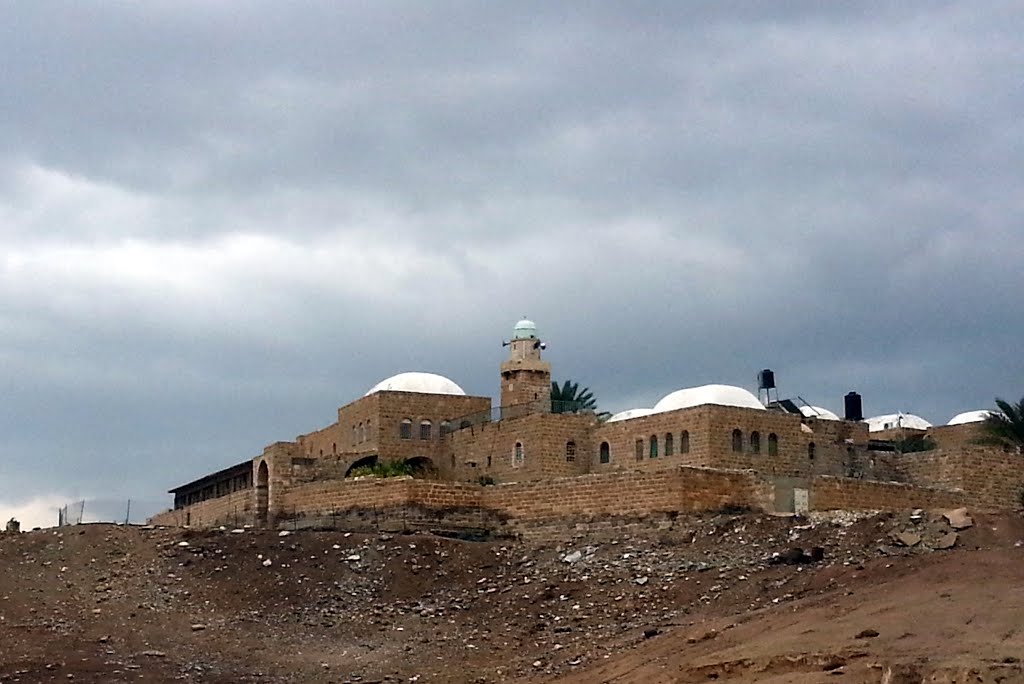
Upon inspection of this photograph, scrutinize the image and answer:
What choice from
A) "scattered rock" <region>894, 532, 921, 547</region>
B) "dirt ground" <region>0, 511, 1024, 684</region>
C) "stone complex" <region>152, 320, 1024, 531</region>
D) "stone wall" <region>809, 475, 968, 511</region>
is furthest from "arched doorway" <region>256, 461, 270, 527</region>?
"scattered rock" <region>894, 532, 921, 547</region>

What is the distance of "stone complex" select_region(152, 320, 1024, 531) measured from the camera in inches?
1366

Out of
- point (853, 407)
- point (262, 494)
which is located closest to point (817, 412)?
point (853, 407)

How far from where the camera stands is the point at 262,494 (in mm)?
44125

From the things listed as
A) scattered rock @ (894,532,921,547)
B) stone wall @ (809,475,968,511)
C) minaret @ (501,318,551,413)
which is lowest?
scattered rock @ (894,532,921,547)

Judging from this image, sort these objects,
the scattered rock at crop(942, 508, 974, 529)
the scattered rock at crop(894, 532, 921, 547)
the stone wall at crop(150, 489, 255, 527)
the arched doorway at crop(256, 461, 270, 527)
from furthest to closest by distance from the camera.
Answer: the stone wall at crop(150, 489, 255, 527) < the arched doorway at crop(256, 461, 270, 527) < the scattered rock at crop(942, 508, 974, 529) < the scattered rock at crop(894, 532, 921, 547)

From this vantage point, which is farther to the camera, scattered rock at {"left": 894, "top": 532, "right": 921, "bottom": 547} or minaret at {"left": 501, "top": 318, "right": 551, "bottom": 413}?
minaret at {"left": 501, "top": 318, "right": 551, "bottom": 413}

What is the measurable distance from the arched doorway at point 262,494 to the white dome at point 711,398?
1152 centimetres

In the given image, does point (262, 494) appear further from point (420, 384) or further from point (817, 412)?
point (817, 412)

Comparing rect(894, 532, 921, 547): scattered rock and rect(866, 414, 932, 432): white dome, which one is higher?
rect(866, 414, 932, 432): white dome

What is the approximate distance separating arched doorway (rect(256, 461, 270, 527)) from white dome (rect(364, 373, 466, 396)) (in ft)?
13.3

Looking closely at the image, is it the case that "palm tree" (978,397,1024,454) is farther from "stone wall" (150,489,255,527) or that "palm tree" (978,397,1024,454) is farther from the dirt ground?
"stone wall" (150,489,255,527)

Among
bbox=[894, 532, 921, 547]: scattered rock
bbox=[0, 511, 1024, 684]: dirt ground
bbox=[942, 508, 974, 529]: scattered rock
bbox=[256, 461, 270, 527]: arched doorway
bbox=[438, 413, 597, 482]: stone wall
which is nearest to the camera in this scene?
bbox=[0, 511, 1024, 684]: dirt ground

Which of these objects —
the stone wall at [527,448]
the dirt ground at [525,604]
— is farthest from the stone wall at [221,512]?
the dirt ground at [525,604]

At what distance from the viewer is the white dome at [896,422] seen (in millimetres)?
53000
